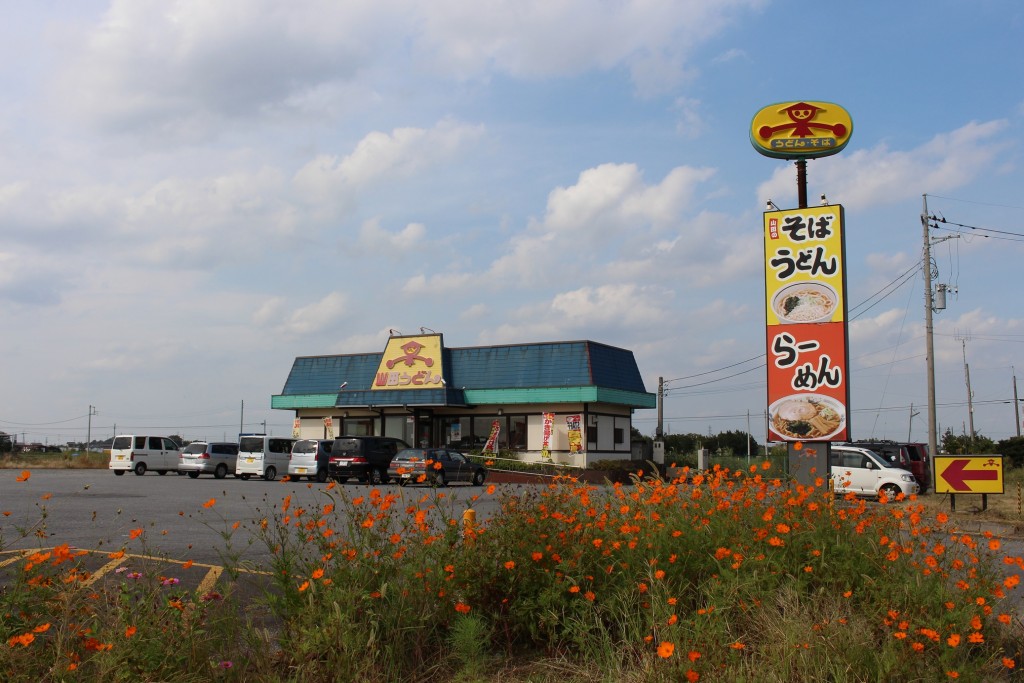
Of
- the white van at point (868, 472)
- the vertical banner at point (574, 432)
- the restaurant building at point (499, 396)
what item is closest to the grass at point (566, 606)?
the white van at point (868, 472)

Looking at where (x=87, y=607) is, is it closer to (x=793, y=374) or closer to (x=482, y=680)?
(x=482, y=680)

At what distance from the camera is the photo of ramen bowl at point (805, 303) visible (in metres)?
16.7

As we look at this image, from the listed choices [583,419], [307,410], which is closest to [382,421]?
[307,410]

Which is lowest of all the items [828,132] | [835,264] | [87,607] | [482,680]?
[482,680]

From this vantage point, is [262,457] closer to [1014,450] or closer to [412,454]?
[412,454]

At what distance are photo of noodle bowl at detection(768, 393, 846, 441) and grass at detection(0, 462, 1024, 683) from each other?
10.3 metres

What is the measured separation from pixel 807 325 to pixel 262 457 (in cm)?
2393

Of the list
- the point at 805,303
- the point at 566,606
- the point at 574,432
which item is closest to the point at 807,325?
the point at 805,303

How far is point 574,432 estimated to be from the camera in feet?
125

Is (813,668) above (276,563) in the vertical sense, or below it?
below

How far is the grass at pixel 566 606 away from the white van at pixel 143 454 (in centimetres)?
3459

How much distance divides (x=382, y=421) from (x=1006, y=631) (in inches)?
1519

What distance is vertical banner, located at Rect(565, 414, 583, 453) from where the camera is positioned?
37969mm

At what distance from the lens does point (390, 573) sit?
18.1 ft
